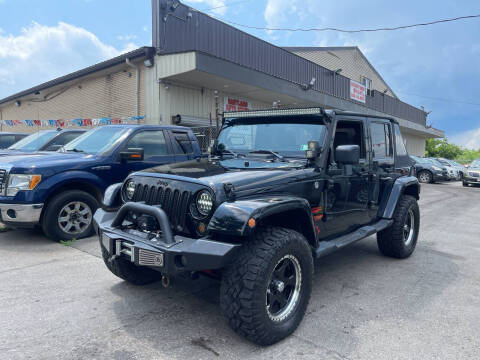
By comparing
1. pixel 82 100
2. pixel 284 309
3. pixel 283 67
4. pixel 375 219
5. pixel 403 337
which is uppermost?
pixel 283 67

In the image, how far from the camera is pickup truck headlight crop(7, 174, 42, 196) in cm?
478

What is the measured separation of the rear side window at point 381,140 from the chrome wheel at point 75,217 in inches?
163

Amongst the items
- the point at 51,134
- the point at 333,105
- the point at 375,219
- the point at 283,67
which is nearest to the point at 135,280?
the point at 375,219

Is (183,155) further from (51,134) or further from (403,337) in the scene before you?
(403,337)

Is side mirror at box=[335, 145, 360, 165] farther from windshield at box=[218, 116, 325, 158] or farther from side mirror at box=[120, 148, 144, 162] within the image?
side mirror at box=[120, 148, 144, 162]

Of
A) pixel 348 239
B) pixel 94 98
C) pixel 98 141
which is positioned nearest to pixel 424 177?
pixel 94 98

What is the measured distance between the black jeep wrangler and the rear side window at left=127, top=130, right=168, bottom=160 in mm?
2114

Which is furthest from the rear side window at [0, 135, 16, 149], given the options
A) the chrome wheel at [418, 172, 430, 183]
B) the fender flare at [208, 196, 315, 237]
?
the chrome wheel at [418, 172, 430, 183]

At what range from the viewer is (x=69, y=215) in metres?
5.21

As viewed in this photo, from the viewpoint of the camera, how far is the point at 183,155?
653 centimetres

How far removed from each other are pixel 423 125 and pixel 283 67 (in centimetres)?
1907

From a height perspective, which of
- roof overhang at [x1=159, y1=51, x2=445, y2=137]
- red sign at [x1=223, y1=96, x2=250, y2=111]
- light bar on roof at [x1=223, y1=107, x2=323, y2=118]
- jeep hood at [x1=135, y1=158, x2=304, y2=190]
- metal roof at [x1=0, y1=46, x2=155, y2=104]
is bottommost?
jeep hood at [x1=135, y1=158, x2=304, y2=190]

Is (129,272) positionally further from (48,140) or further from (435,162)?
(435,162)

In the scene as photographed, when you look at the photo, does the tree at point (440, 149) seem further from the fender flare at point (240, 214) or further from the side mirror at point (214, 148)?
the fender flare at point (240, 214)
